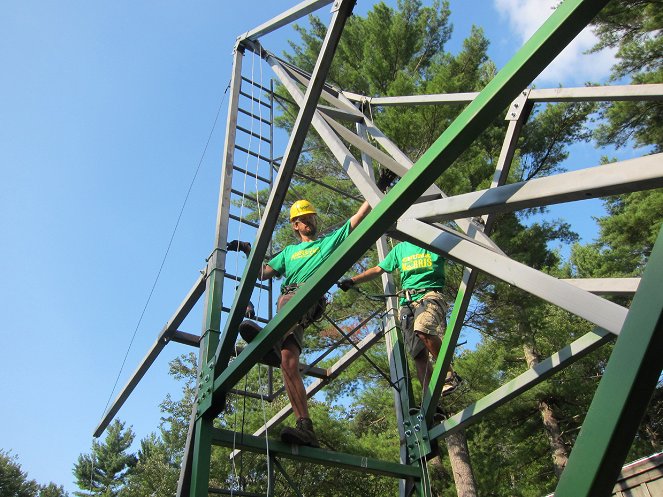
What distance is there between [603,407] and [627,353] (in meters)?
0.15

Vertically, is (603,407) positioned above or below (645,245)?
below

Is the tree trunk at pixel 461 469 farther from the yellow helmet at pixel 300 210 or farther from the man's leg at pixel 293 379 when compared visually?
the man's leg at pixel 293 379

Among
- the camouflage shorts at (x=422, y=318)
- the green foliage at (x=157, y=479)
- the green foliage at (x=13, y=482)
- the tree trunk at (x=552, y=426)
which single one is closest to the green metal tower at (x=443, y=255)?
the camouflage shorts at (x=422, y=318)

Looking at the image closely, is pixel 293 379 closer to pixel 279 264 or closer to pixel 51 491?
pixel 279 264

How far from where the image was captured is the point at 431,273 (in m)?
4.90

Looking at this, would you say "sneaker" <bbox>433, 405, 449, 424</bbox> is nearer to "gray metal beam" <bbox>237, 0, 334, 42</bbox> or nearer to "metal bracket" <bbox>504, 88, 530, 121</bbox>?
"metal bracket" <bbox>504, 88, 530, 121</bbox>

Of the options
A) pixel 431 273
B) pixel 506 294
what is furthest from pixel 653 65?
pixel 431 273

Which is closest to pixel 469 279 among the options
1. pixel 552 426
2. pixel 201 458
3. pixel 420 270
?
pixel 420 270

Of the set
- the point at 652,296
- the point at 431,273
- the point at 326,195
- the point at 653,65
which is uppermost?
the point at 653,65

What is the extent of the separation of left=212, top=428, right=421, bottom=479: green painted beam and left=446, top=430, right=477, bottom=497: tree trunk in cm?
541

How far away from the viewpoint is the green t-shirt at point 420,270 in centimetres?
487

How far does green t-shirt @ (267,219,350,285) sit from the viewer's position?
474 cm

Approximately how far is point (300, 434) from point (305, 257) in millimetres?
1372

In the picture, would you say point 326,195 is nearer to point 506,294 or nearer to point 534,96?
point 506,294
